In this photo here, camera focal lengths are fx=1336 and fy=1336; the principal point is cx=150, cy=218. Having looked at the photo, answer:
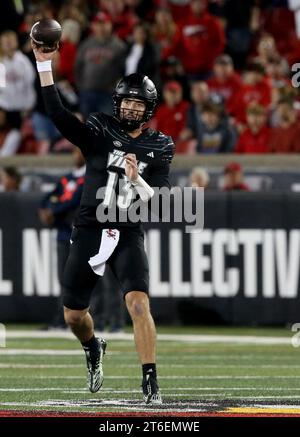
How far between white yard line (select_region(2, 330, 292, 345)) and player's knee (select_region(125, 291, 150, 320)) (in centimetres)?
506

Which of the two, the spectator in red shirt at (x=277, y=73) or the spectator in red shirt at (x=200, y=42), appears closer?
the spectator in red shirt at (x=277, y=73)

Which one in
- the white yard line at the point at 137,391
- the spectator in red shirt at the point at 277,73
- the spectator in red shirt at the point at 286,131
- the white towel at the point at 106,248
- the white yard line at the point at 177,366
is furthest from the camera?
the spectator in red shirt at the point at 277,73

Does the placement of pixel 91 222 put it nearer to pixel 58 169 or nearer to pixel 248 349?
pixel 248 349

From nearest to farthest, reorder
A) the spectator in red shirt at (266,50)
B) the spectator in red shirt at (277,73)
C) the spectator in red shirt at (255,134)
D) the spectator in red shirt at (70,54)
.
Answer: the spectator in red shirt at (255,134), the spectator in red shirt at (277,73), the spectator in red shirt at (266,50), the spectator in red shirt at (70,54)

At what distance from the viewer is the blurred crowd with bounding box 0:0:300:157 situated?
16.1 metres

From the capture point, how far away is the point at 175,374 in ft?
33.4

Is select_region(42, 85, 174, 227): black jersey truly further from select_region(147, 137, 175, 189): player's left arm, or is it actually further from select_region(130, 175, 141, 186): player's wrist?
select_region(130, 175, 141, 186): player's wrist

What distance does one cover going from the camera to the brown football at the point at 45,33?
8141mm

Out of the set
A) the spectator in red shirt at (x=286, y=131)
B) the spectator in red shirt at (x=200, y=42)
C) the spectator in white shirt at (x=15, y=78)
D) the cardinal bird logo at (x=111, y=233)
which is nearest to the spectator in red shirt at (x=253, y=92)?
the spectator in red shirt at (x=286, y=131)

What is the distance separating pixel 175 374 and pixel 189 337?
11.5 ft

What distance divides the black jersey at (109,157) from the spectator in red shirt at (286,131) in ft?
22.5

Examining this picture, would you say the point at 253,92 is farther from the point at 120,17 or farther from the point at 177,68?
the point at 120,17

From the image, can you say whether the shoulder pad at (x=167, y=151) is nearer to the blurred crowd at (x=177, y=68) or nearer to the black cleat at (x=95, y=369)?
the black cleat at (x=95, y=369)

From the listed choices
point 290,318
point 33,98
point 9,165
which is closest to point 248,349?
point 290,318
